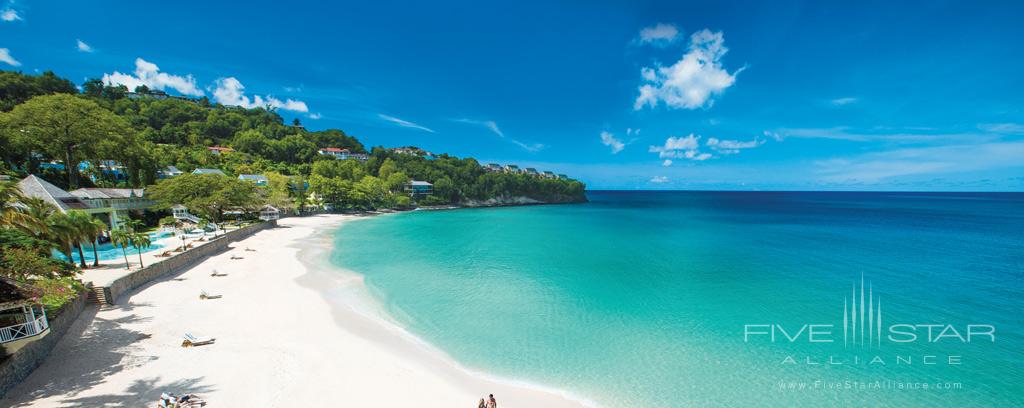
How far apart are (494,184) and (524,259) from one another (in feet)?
317

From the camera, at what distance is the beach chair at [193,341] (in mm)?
14227

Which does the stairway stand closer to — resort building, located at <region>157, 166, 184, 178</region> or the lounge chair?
the lounge chair

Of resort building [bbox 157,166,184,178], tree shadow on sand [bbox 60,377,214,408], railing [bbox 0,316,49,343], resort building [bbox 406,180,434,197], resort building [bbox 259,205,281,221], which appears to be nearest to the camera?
railing [bbox 0,316,49,343]

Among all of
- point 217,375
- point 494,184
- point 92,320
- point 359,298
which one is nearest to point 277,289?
point 359,298

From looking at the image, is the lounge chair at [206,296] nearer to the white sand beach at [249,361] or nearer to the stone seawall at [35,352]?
the white sand beach at [249,361]

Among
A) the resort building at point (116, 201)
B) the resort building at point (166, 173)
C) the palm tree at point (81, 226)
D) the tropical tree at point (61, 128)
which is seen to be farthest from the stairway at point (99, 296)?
the resort building at point (166, 173)

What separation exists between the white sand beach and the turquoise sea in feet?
6.65

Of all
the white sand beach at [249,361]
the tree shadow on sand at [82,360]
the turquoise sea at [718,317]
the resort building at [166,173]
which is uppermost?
the resort building at [166,173]

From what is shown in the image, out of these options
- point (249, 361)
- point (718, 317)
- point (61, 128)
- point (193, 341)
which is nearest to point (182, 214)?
point (61, 128)

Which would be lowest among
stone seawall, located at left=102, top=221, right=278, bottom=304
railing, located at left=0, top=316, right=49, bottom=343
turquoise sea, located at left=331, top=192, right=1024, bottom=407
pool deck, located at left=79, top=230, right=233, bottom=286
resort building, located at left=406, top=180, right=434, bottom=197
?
turquoise sea, located at left=331, top=192, right=1024, bottom=407

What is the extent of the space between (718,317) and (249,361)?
22.3 meters

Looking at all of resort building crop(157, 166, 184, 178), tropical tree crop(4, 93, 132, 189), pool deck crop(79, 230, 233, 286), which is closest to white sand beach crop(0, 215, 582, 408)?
pool deck crop(79, 230, 233, 286)

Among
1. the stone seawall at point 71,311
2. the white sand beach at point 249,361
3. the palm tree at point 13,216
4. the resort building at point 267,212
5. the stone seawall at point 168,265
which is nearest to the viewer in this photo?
the stone seawall at point 71,311

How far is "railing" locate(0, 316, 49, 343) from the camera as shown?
10.1 meters
